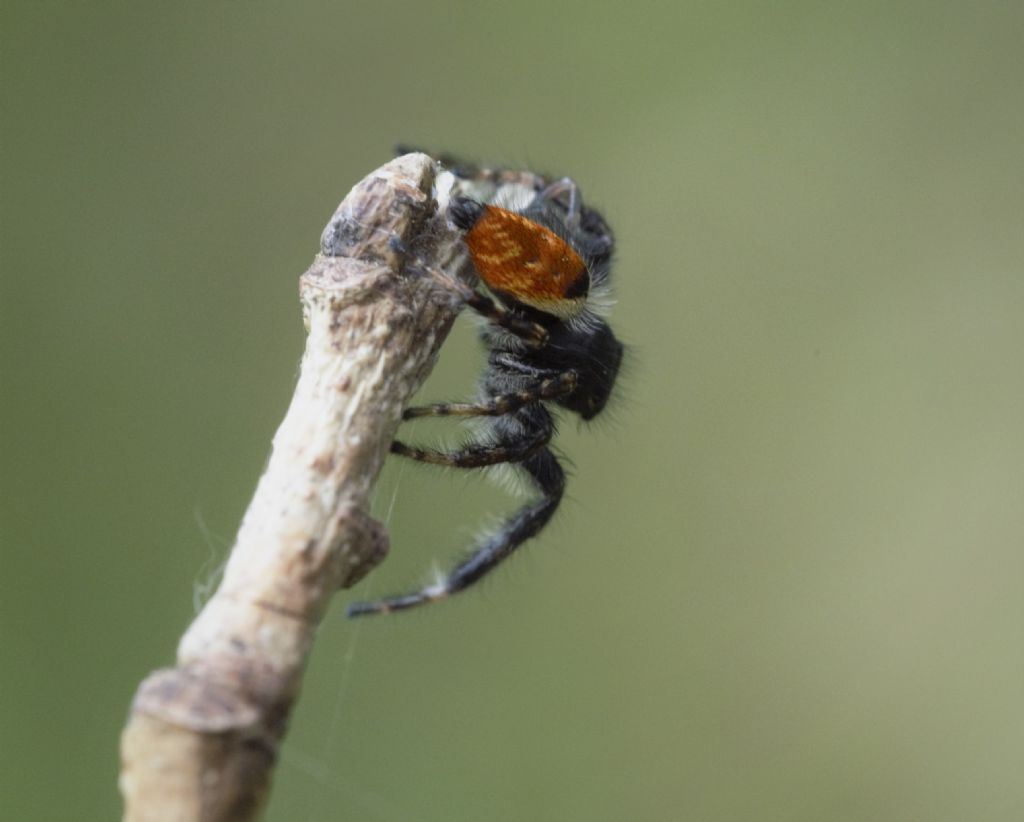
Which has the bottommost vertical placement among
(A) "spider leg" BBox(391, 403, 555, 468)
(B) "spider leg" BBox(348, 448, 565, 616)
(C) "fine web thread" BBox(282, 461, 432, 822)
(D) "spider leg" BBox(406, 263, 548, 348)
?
(C) "fine web thread" BBox(282, 461, 432, 822)

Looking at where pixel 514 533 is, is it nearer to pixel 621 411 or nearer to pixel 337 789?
pixel 621 411

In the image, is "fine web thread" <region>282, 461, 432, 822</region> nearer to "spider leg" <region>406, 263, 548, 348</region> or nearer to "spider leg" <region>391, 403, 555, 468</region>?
"spider leg" <region>391, 403, 555, 468</region>

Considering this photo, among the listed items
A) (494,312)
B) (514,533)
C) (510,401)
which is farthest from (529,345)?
(514,533)

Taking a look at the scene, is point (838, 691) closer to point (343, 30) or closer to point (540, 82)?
point (540, 82)

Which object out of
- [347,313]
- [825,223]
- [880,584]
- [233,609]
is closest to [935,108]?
[825,223]

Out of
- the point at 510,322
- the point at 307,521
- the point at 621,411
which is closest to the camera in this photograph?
the point at 307,521

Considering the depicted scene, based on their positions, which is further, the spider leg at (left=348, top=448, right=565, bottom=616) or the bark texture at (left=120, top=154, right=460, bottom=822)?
the spider leg at (left=348, top=448, right=565, bottom=616)

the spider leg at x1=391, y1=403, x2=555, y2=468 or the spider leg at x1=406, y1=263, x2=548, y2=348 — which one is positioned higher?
the spider leg at x1=406, y1=263, x2=548, y2=348

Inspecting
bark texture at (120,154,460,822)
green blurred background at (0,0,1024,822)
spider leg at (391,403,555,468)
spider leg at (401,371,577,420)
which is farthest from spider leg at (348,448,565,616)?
green blurred background at (0,0,1024,822)
